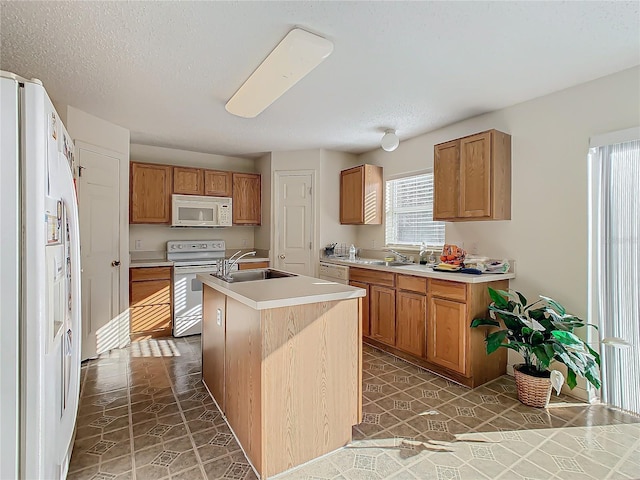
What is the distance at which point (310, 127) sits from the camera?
11.9ft

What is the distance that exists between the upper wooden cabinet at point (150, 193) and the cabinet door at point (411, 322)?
3.22m

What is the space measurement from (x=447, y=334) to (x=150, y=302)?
3331 millimetres

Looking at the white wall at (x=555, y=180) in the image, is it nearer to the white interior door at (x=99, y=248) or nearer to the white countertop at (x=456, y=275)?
the white countertop at (x=456, y=275)

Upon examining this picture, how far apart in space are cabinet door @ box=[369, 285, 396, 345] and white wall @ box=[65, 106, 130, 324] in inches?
111

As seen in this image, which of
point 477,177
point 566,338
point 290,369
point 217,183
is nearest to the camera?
point 290,369

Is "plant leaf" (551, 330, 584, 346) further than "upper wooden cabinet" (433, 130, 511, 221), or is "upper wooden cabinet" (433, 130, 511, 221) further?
"upper wooden cabinet" (433, 130, 511, 221)

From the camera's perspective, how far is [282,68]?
2109mm

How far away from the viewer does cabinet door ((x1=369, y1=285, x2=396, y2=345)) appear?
3.39m

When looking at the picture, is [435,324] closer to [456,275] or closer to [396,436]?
[456,275]

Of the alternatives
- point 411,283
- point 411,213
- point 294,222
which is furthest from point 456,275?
point 294,222

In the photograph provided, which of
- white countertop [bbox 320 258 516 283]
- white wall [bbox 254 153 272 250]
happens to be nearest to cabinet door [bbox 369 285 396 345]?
white countertop [bbox 320 258 516 283]

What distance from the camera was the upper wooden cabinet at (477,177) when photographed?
2.83m

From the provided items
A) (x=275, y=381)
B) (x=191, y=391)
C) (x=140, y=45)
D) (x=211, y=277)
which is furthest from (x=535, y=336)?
(x=140, y=45)

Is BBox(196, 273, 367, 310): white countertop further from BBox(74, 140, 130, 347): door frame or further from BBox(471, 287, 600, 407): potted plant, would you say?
BBox(74, 140, 130, 347): door frame
